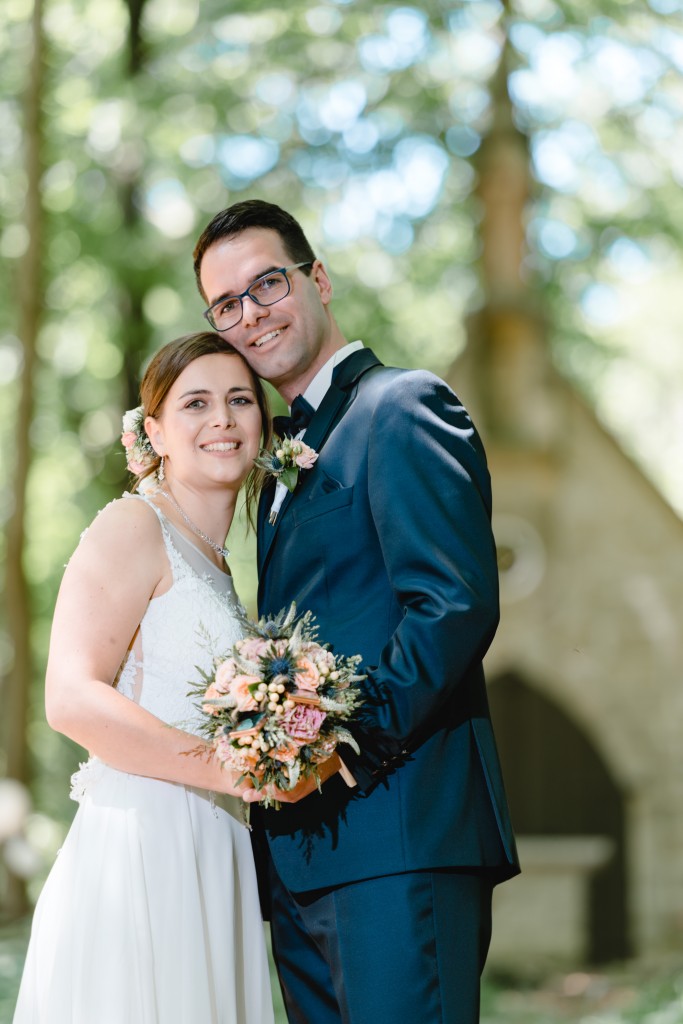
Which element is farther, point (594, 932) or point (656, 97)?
point (594, 932)

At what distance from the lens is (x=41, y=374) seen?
48.2 feet

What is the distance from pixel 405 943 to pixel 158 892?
0.75m

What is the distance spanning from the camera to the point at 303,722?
2.70 meters

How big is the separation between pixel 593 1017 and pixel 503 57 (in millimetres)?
9187

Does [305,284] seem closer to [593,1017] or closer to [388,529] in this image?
[388,529]

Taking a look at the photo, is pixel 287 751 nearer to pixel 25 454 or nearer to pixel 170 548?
pixel 170 548

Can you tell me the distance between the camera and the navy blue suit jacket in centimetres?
290

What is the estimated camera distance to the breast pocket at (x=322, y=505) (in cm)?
318

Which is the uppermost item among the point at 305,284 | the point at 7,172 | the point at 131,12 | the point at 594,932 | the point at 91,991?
the point at 131,12

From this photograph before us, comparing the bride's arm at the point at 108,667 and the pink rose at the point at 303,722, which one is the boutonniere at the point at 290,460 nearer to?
the bride's arm at the point at 108,667

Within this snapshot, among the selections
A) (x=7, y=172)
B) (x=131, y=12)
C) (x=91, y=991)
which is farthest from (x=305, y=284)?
(x=131, y=12)

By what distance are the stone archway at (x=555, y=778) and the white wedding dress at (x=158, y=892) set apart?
10510 millimetres

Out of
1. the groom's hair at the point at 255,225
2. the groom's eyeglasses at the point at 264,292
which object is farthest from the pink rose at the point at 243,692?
the groom's hair at the point at 255,225

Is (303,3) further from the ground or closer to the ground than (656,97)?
further from the ground
